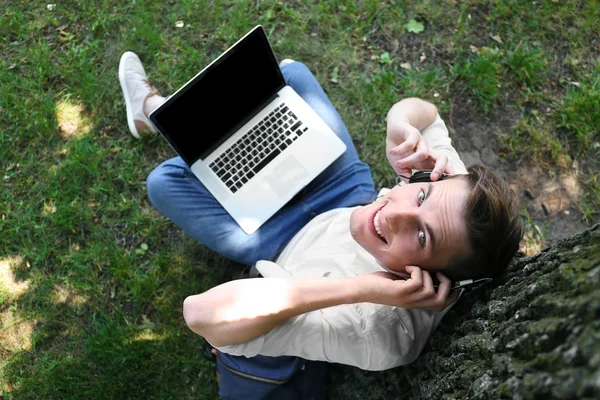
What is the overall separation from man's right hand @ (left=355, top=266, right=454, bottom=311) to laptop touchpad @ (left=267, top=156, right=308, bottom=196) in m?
1.12

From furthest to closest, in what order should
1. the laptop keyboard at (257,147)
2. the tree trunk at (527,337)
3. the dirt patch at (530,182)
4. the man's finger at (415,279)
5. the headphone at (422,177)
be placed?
1. the dirt patch at (530,182)
2. the laptop keyboard at (257,147)
3. the headphone at (422,177)
4. the man's finger at (415,279)
5. the tree trunk at (527,337)

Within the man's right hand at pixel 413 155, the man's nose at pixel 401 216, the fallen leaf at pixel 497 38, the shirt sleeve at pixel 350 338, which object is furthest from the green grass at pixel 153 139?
the man's nose at pixel 401 216

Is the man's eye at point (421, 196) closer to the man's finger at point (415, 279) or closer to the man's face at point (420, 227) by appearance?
the man's face at point (420, 227)

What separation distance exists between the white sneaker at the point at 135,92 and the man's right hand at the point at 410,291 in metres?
2.52

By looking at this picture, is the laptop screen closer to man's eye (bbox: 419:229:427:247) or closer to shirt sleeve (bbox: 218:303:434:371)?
shirt sleeve (bbox: 218:303:434:371)

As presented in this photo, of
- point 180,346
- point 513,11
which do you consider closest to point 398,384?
Answer: point 180,346

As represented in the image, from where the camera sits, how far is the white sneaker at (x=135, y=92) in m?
3.83

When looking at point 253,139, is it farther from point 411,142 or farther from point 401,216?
point 401,216

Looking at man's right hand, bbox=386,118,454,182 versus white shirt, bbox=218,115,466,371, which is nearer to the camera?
white shirt, bbox=218,115,466,371

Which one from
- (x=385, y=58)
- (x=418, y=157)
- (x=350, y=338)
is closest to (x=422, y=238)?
(x=418, y=157)

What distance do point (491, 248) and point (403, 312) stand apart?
56 cm

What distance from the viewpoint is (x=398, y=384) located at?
2.54 metres

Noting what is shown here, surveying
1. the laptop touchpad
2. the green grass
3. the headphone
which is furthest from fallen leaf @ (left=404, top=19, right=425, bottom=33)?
the headphone

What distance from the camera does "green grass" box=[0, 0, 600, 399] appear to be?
11.3 ft
